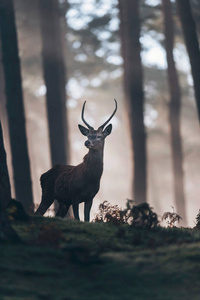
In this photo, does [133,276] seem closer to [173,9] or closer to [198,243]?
[198,243]

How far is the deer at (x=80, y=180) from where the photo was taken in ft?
35.9

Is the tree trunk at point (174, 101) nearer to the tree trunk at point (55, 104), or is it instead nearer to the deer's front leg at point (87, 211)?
the tree trunk at point (55, 104)

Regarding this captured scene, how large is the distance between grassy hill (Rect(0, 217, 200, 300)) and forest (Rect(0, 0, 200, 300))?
0.01m

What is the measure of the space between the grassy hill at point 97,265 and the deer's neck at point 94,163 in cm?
286

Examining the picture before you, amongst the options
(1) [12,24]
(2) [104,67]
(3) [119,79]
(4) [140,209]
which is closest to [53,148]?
(1) [12,24]

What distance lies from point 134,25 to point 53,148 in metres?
7.03

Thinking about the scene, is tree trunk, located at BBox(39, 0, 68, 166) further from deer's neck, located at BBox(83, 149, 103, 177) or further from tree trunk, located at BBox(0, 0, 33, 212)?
deer's neck, located at BBox(83, 149, 103, 177)

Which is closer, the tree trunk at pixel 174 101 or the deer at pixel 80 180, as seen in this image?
the deer at pixel 80 180

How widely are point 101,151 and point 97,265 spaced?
4.92 m

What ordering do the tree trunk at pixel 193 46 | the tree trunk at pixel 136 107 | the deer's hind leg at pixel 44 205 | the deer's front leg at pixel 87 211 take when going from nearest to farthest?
1. the deer's front leg at pixel 87 211
2. the deer's hind leg at pixel 44 205
3. the tree trunk at pixel 193 46
4. the tree trunk at pixel 136 107

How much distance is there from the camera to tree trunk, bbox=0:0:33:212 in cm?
1720

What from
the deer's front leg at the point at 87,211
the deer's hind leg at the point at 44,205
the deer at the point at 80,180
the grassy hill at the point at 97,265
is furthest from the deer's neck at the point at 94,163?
the grassy hill at the point at 97,265

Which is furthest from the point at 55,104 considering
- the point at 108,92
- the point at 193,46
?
the point at 108,92

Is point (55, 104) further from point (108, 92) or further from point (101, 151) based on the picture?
point (108, 92)
